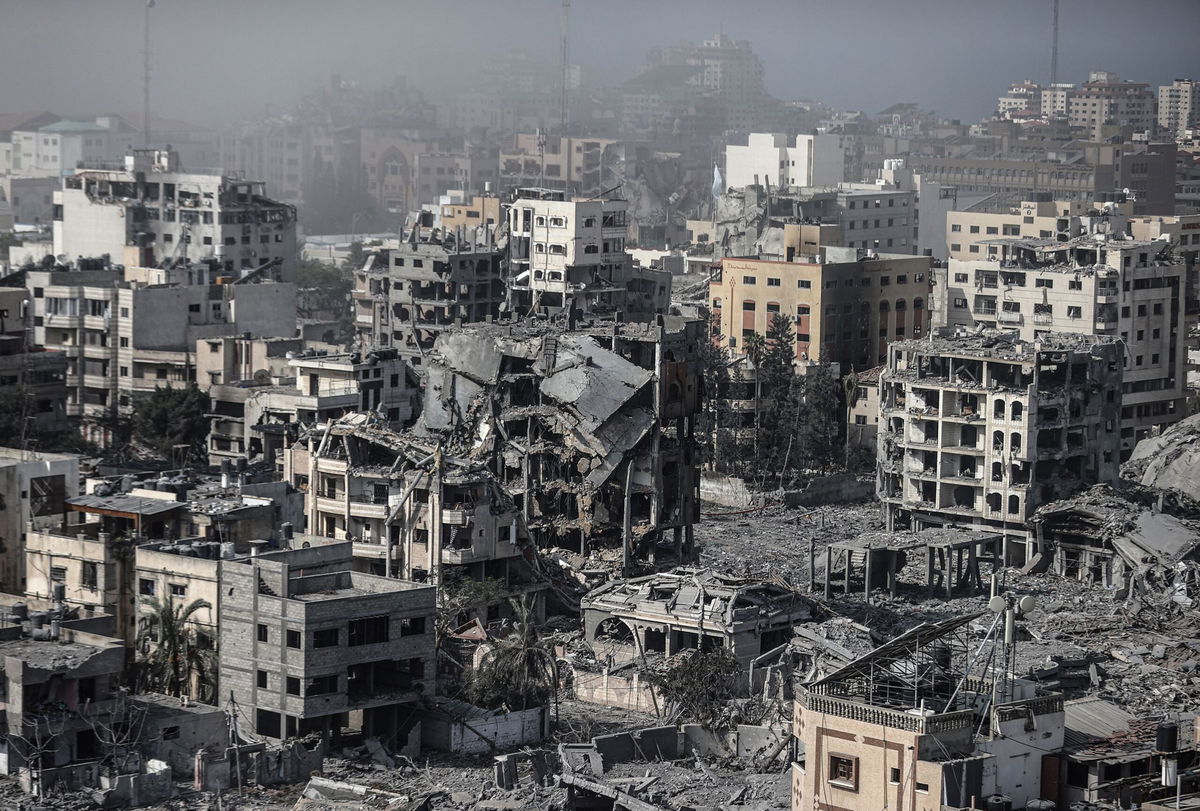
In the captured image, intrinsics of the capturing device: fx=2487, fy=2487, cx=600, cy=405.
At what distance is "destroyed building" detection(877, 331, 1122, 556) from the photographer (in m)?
56.0

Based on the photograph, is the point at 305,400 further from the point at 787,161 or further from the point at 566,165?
the point at 566,165

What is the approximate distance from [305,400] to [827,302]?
21207mm

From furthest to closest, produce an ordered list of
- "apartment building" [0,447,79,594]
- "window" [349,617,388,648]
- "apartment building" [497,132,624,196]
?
"apartment building" [497,132,624,196] < "apartment building" [0,447,79,594] < "window" [349,617,388,648]

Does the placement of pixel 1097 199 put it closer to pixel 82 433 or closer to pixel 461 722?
pixel 82 433

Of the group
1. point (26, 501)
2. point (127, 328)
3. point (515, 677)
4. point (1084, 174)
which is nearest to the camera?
point (515, 677)

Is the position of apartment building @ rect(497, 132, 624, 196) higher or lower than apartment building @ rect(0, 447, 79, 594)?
higher

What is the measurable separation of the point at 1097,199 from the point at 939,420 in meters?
53.4

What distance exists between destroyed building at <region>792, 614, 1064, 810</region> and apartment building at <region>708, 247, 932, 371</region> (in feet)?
135

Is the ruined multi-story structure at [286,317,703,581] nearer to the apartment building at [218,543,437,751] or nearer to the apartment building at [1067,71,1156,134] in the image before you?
the apartment building at [218,543,437,751]

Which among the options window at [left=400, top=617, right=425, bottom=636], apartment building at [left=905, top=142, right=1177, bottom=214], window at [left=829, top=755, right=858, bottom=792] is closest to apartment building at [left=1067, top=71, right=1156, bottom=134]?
apartment building at [left=905, top=142, right=1177, bottom=214]

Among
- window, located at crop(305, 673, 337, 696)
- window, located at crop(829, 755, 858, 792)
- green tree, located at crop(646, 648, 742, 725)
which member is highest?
window, located at crop(829, 755, 858, 792)

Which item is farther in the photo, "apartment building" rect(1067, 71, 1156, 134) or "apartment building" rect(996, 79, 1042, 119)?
"apartment building" rect(996, 79, 1042, 119)

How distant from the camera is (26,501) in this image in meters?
46.3

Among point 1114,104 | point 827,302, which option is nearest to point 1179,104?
point 1114,104
